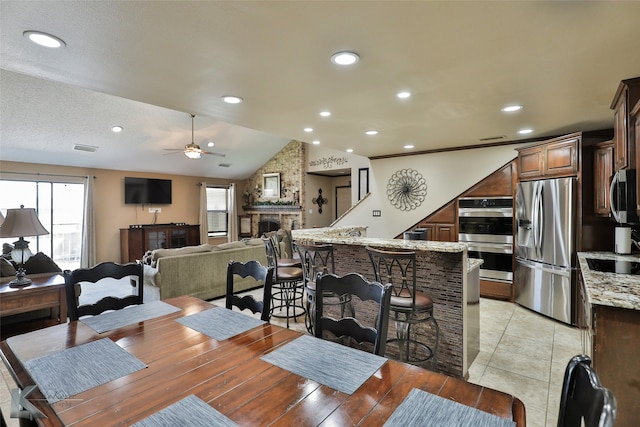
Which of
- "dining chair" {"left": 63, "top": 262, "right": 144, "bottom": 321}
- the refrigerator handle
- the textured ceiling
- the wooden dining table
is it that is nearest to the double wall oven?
the refrigerator handle

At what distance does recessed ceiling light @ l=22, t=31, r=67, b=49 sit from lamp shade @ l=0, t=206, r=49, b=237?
1927mm

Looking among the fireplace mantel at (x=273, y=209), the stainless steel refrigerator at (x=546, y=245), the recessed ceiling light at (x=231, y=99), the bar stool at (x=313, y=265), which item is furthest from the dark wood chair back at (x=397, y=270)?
the fireplace mantel at (x=273, y=209)

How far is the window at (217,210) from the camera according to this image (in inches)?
406

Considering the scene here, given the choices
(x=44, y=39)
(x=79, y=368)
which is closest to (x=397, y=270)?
(x=79, y=368)

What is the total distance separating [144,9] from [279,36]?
2.32 ft

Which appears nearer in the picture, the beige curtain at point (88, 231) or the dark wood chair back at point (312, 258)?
the dark wood chair back at point (312, 258)

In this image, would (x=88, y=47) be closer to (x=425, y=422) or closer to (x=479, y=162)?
(x=425, y=422)

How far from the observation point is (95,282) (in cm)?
204

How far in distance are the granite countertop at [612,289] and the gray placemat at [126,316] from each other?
2470 millimetres

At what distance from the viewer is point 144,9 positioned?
5.23 feet

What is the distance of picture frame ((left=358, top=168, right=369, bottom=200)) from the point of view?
27.9ft

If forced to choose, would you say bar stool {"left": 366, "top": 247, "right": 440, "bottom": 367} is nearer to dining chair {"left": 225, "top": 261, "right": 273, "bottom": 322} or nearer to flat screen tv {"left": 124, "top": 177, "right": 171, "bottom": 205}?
dining chair {"left": 225, "top": 261, "right": 273, "bottom": 322}

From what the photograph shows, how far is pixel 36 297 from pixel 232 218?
7540mm

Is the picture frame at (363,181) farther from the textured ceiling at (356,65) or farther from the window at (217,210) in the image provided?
the window at (217,210)
